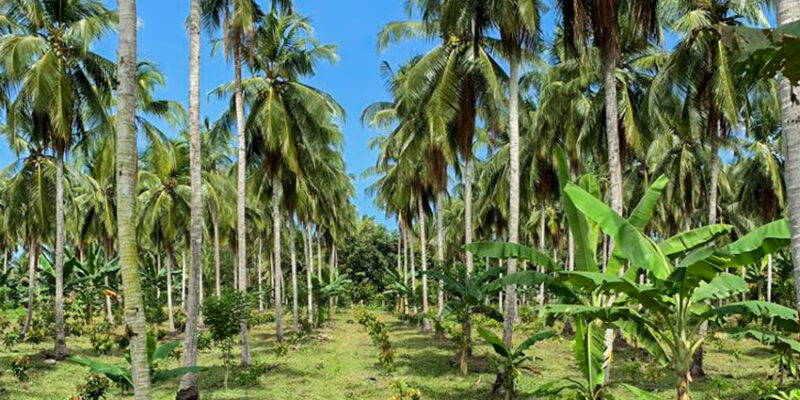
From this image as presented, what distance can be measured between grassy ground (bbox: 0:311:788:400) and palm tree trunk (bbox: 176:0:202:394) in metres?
2.29

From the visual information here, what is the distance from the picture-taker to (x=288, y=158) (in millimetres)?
21281

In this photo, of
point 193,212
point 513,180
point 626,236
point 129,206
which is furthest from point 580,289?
point 193,212

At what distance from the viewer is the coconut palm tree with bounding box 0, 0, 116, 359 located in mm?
16562

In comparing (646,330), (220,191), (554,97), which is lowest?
(646,330)

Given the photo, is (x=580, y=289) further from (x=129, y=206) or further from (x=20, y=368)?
(x=20, y=368)

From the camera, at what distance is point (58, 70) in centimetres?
1717

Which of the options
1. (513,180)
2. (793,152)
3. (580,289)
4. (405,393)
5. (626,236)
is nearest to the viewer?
(793,152)

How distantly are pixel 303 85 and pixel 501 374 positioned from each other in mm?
12512

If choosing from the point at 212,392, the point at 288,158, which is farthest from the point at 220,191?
the point at 212,392

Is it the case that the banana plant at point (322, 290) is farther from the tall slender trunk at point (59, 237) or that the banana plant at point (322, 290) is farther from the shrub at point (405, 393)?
the shrub at point (405, 393)

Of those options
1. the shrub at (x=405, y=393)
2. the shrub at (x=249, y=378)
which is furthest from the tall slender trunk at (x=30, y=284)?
the shrub at (x=405, y=393)

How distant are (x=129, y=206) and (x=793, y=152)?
699 centimetres

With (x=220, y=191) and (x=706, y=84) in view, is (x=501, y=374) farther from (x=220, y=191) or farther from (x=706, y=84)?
(x=220, y=191)

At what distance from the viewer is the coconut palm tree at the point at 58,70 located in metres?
16.6
